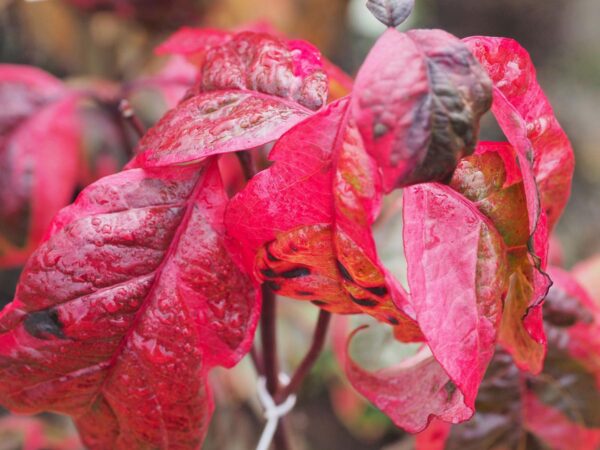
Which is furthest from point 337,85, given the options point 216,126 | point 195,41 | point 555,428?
point 555,428

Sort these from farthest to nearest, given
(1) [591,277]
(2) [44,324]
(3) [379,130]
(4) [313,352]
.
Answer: (1) [591,277]
(4) [313,352]
(2) [44,324]
(3) [379,130]

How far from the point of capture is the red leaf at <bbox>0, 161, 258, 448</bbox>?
0.36 metres

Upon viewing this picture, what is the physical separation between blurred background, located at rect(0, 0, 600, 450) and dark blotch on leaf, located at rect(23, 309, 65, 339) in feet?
1.21

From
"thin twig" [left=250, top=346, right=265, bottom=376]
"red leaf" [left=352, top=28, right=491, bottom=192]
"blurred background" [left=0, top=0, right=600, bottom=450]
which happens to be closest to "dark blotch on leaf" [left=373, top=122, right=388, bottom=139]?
"red leaf" [left=352, top=28, right=491, bottom=192]

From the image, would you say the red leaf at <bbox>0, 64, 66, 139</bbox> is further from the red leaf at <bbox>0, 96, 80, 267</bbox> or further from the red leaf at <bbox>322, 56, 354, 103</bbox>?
the red leaf at <bbox>322, 56, 354, 103</bbox>

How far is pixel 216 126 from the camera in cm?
35

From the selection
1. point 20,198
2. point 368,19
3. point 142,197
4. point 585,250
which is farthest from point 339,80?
point 368,19

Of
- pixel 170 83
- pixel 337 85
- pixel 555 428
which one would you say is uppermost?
pixel 337 85

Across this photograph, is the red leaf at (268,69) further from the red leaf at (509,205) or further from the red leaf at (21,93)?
the red leaf at (21,93)

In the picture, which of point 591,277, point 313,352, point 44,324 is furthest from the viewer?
point 591,277

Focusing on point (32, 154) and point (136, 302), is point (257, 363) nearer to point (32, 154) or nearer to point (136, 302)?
point (136, 302)

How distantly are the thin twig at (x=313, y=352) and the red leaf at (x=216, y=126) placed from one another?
0.51ft

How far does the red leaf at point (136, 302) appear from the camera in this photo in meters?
0.36

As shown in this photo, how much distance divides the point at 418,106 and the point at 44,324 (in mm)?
236
